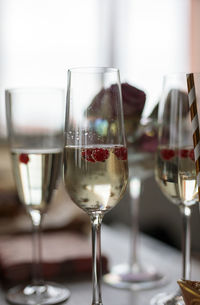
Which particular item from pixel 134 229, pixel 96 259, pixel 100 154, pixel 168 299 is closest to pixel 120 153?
pixel 100 154

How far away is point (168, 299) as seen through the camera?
683 millimetres

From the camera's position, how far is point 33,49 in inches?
189

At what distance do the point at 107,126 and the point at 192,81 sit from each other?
12cm

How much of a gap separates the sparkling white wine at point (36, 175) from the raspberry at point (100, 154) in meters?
0.20

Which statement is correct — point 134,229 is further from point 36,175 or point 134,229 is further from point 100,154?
point 100,154

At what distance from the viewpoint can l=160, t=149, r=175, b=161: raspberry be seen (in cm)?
Result: 66

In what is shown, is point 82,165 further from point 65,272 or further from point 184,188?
point 65,272

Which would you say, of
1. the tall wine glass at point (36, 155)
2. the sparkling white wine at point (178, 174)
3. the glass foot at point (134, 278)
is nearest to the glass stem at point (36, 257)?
the tall wine glass at point (36, 155)

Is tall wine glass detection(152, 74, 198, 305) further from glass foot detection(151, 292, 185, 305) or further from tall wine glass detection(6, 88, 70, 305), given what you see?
tall wine glass detection(6, 88, 70, 305)

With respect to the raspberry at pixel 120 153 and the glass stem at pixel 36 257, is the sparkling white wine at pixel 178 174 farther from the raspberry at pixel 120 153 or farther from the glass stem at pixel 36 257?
the glass stem at pixel 36 257

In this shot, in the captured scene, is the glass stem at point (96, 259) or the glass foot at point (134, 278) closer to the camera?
the glass stem at point (96, 259)

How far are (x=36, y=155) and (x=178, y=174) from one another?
250 millimetres

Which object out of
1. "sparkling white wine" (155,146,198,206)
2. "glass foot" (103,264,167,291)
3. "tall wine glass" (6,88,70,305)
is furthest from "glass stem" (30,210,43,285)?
"sparkling white wine" (155,146,198,206)

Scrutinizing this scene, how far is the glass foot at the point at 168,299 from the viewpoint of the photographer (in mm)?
666
